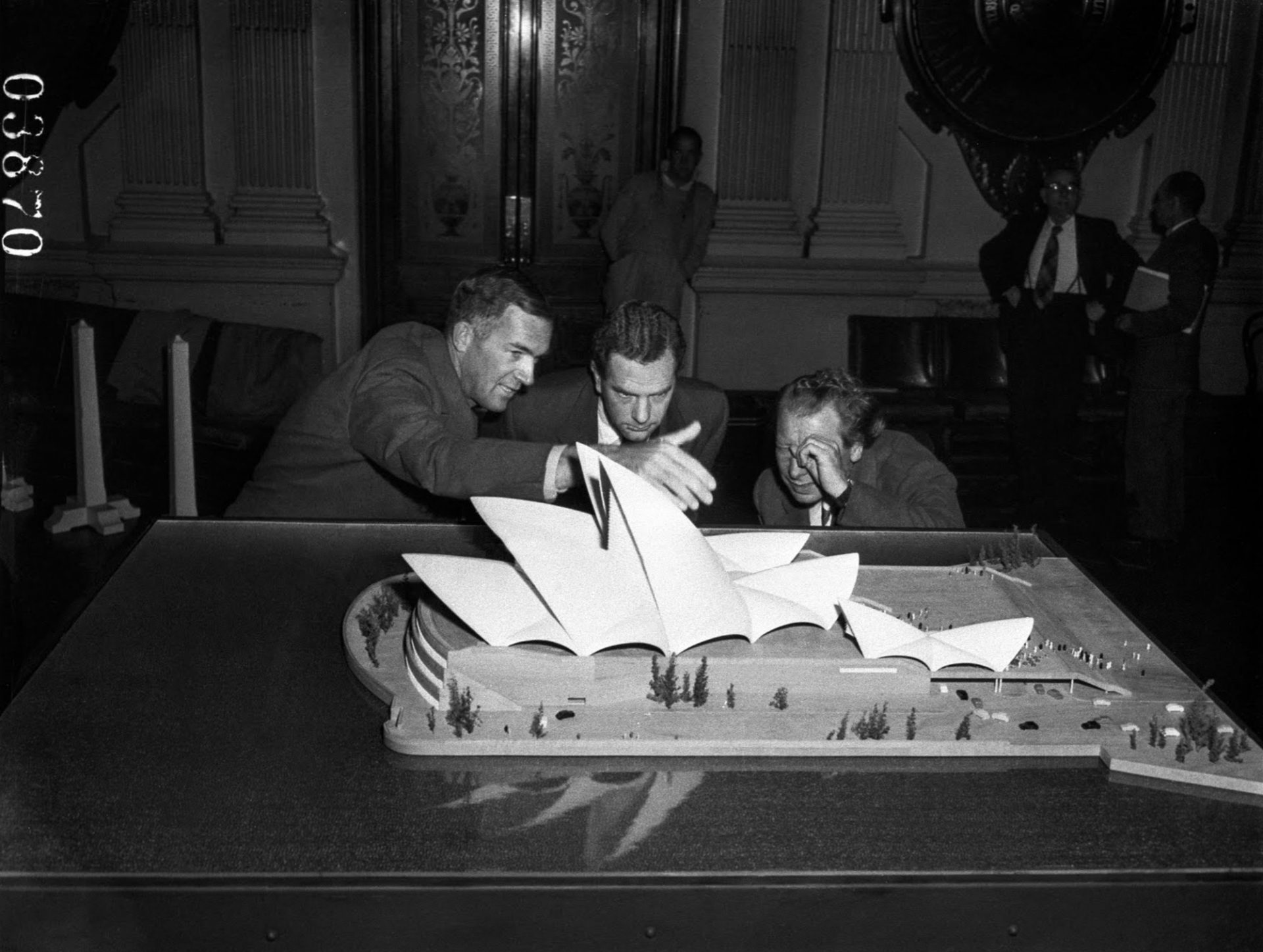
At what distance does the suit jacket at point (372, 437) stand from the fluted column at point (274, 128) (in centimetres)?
416

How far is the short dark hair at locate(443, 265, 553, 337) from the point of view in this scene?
2854 millimetres

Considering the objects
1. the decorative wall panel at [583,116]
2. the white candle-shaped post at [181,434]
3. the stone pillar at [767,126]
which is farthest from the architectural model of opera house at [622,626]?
the decorative wall panel at [583,116]

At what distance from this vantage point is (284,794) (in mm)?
1670

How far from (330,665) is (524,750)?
0.43 m

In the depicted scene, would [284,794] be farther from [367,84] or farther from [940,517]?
[367,84]

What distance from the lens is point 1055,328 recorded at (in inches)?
233

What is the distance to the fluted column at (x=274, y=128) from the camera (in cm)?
673

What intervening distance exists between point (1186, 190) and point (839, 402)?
9.28 ft

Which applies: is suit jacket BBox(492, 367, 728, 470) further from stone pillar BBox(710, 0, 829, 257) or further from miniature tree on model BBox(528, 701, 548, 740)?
stone pillar BBox(710, 0, 829, 257)

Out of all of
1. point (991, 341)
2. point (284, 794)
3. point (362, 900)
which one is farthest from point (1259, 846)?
point (991, 341)

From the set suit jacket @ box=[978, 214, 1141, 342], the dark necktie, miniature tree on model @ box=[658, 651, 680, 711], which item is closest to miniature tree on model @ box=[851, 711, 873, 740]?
miniature tree on model @ box=[658, 651, 680, 711]

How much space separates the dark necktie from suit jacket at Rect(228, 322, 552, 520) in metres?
3.69

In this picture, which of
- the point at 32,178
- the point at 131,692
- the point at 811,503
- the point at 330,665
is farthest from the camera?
the point at 32,178

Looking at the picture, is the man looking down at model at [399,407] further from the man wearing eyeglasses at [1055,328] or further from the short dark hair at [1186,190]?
the man wearing eyeglasses at [1055,328]
